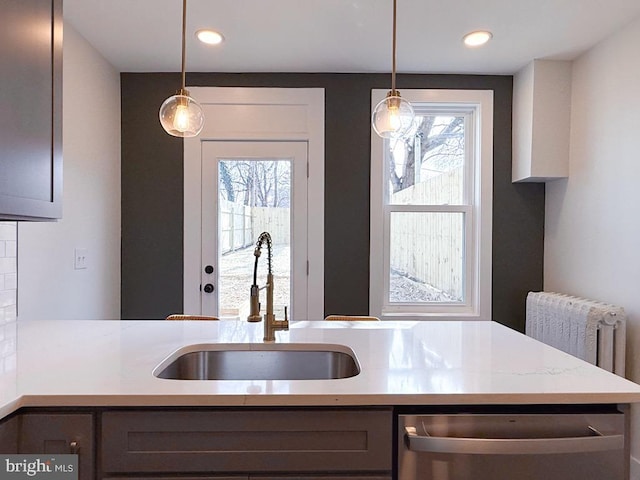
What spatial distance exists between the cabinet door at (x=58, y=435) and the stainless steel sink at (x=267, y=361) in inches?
17.1

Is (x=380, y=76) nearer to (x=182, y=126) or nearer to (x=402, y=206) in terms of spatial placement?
(x=402, y=206)

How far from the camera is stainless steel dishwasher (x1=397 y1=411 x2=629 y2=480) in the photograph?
0.98m

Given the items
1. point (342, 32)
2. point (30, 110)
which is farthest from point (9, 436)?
point (342, 32)

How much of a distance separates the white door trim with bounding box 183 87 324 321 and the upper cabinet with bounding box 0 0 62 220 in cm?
148

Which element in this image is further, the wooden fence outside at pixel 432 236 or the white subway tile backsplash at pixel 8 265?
the wooden fence outside at pixel 432 236

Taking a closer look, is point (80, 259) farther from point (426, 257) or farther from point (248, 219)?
point (426, 257)

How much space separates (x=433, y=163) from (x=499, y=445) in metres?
2.38

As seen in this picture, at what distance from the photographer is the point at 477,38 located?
2375mm

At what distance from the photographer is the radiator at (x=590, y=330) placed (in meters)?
2.15

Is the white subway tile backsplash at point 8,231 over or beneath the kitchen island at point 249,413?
over

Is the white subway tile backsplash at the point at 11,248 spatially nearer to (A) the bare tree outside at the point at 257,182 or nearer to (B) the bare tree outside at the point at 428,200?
(A) the bare tree outside at the point at 257,182

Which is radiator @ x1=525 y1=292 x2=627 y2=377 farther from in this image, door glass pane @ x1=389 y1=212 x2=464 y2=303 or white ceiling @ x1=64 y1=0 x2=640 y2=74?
white ceiling @ x1=64 y1=0 x2=640 y2=74

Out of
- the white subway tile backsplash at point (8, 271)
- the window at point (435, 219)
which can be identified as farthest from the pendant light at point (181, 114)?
the window at point (435, 219)

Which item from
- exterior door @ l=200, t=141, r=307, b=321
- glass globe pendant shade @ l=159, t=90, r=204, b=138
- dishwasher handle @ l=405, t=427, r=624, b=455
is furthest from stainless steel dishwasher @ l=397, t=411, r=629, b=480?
exterior door @ l=200, t=141, r=307, b=321
